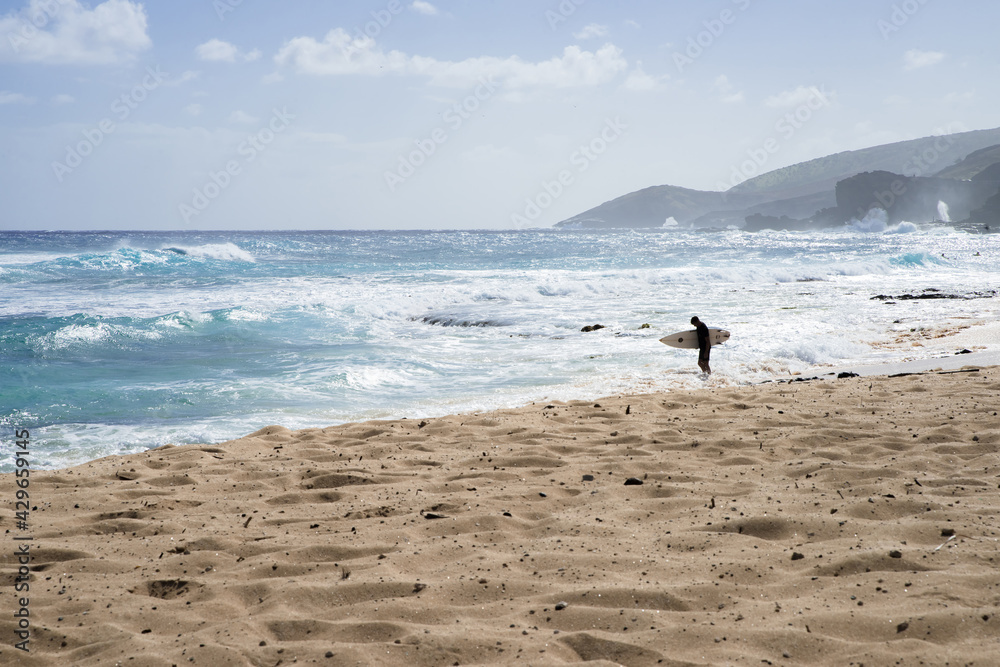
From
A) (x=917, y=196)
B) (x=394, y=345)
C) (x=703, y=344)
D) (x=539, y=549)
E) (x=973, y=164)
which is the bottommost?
(x=539, y=549)

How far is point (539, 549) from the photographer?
10.9 feet

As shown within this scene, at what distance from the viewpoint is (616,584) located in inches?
115

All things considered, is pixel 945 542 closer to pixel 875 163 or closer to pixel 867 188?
pixel 867 188

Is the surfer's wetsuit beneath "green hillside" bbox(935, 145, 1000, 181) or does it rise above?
beneath

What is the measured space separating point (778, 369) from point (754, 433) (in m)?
4.56

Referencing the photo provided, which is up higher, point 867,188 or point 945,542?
point 867,188

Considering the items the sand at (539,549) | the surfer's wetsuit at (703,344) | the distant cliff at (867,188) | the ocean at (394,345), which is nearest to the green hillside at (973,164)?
the distant cliff at (867,188)

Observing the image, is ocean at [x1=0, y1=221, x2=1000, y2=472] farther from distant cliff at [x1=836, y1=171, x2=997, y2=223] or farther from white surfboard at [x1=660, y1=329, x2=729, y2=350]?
distant cliff at [x1=836, y1=171, x2=997, y2=223]

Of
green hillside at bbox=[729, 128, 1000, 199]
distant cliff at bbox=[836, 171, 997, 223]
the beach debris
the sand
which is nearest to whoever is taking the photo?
the sand

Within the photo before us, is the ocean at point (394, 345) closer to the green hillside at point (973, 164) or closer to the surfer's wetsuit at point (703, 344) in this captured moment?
the surfer's wetsuit at point (703, 344)

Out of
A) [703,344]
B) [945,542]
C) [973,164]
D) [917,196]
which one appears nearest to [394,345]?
[703,344]

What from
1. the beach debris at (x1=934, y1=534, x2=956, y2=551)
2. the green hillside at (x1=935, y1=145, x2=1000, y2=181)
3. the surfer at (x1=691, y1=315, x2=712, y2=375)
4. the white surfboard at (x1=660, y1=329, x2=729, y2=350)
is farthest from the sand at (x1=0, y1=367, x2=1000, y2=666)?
the green hillside at (x1=935, y1=145, x2=1000, y2=181)

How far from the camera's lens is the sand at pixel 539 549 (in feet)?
8.23

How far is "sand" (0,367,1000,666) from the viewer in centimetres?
251
